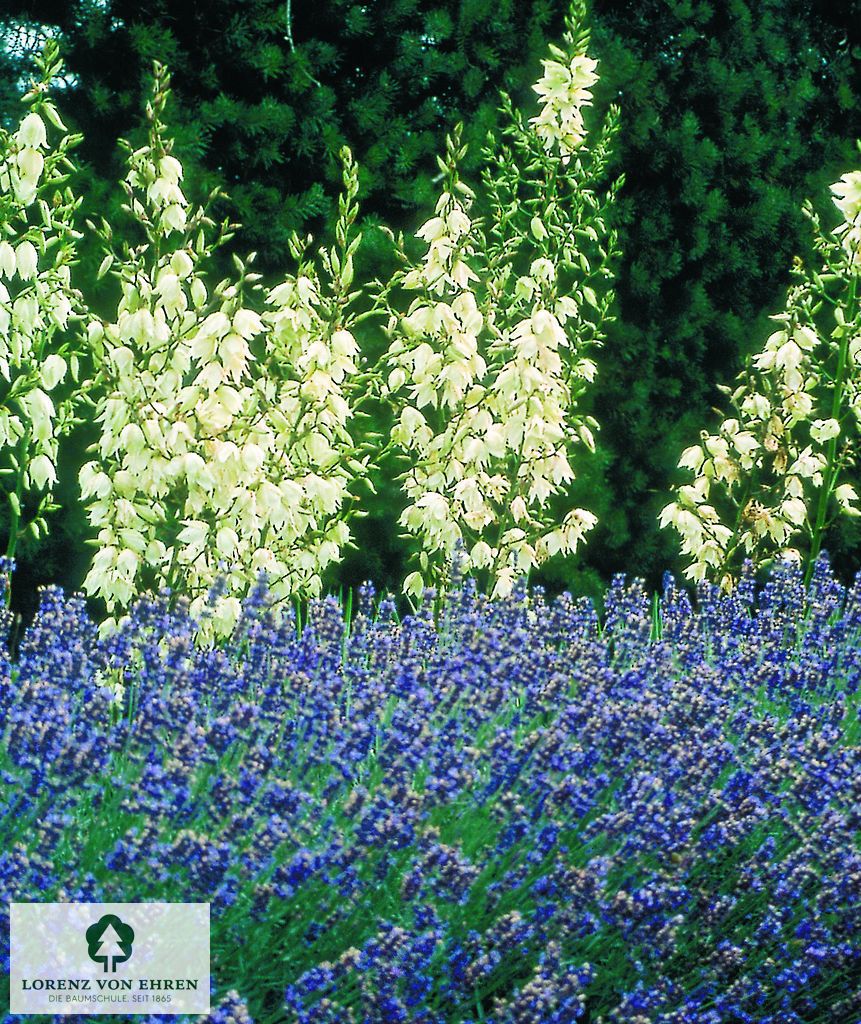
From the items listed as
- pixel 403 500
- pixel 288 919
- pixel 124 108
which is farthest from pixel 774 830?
pixel 124 108

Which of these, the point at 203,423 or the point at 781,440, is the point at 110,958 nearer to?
the point at 203,423

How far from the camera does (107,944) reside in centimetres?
212

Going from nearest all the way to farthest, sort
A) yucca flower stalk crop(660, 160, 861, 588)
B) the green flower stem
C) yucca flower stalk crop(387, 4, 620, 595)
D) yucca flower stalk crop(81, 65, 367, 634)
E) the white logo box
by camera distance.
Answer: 1. the white logo box
2. yucca flower stalk crop(81, 65, 367, 634)
3. yucca flower stalk crop(387, 4, 620, 595)
4. yucca flower stalk crop(660, 160, 861, 588)
5. the green flower stem

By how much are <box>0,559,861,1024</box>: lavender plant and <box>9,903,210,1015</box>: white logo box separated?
37 mm

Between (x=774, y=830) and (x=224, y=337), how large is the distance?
2.07 meters

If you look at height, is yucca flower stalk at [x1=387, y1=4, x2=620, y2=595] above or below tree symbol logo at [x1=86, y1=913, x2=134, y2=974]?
above

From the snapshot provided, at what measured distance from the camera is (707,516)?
5055mm

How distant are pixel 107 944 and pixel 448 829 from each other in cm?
64

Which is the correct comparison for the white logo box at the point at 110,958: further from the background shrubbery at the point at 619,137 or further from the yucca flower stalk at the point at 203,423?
the background shrubbery at the point at 619,137

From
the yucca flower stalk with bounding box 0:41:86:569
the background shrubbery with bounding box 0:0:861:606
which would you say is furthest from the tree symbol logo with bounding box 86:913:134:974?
the background shrubbery with bounding box 0:0:861:606

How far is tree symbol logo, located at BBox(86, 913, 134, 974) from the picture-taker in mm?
2119

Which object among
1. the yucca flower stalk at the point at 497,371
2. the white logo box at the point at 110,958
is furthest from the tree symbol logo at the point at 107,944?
the yucca flower stalk at the point at 497,371

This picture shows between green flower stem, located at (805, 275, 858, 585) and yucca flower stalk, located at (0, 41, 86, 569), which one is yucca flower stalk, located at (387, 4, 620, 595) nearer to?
green flower stem, located at (805, 275, 858, 585)

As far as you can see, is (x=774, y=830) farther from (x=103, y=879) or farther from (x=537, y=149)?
(x=537, y=149)
